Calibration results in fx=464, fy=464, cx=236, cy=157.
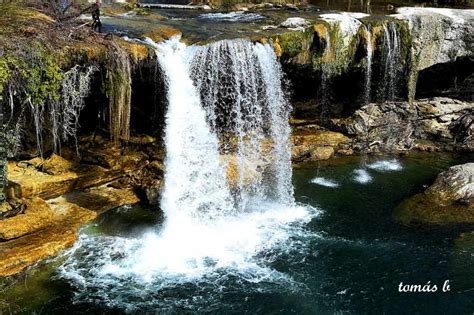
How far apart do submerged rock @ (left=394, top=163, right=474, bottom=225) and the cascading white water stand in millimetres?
3067

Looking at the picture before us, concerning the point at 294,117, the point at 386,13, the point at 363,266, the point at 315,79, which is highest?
the point at 386,13

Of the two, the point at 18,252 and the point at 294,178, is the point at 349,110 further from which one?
the point at 18,252

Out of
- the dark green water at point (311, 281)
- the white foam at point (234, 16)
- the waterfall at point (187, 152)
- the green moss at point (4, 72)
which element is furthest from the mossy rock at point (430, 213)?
the green moss at point (4, 72)

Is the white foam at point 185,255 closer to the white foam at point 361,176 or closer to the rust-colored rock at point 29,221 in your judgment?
the rust-colored rock at point 29,221

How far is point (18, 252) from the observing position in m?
10.9

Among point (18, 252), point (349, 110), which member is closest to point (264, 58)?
point (349, 110)

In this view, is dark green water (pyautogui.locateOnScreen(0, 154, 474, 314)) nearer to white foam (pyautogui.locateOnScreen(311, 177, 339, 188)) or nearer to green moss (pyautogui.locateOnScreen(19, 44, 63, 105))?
white foam (pyautogui.locateOnScreen(311, 177, 339, 188))

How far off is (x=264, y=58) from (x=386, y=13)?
8907 millimetres

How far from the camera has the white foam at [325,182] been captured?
16047 mm

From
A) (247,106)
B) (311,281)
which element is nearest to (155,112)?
(247,106)

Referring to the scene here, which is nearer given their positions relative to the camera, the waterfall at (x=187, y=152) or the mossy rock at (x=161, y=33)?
the waterfall at (x=187, y=152)

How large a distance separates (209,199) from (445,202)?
7254 mm

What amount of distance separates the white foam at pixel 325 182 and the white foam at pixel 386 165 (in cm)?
229

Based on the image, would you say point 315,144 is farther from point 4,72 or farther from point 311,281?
point 4,72
